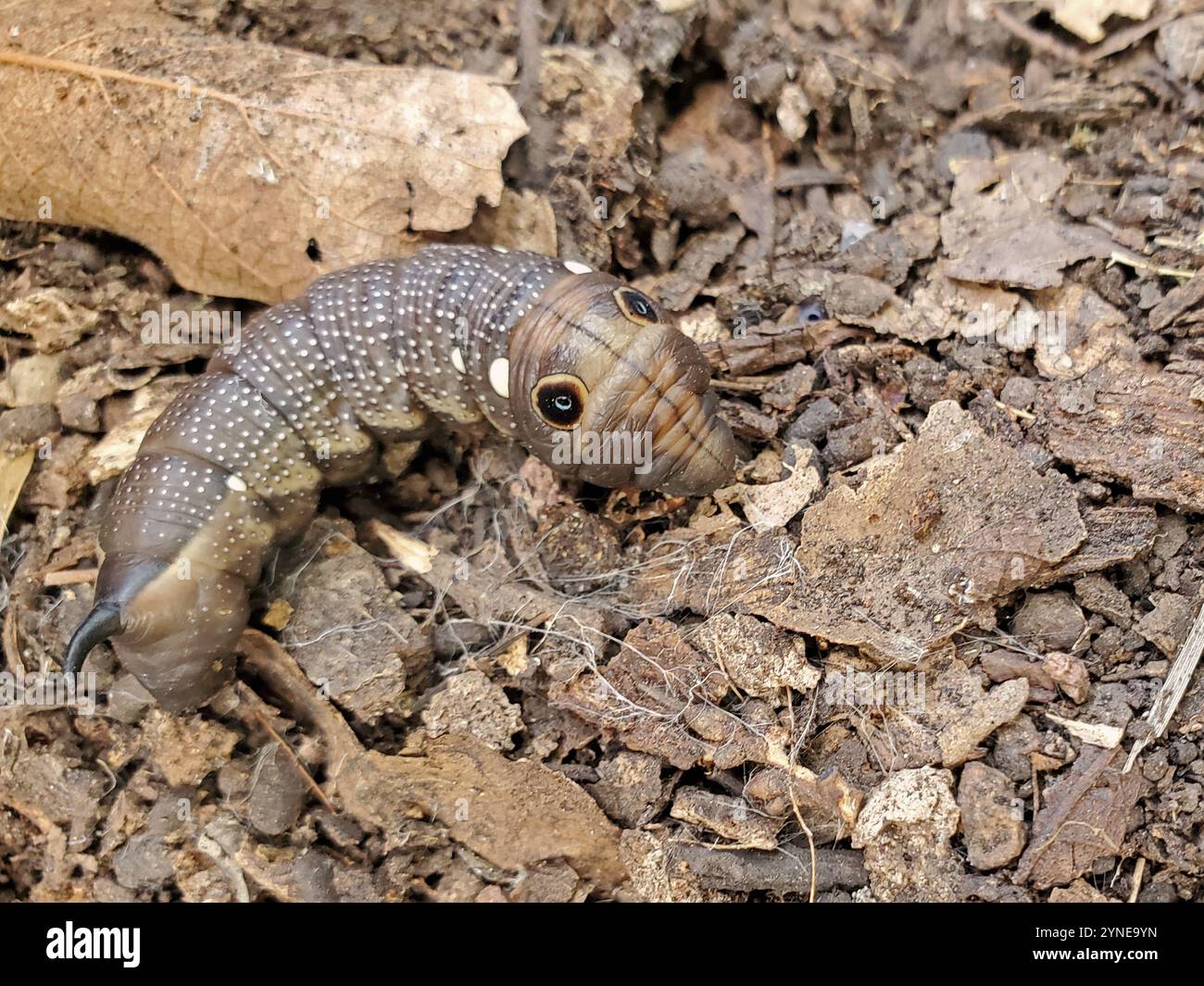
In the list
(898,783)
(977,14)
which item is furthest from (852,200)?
(898,783)

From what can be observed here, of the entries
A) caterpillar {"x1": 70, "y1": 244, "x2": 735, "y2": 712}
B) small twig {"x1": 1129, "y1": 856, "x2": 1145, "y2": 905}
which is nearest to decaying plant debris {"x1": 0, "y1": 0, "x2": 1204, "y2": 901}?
small twig {"x1": 1129, "y1": 856, "x2": 1145, "y2": 905}

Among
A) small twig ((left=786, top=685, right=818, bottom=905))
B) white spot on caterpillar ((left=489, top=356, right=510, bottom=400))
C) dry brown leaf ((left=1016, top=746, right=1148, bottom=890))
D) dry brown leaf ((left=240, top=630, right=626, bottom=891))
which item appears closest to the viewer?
dry brown leaf ((left=1016, top=746, right=1148, bottom=890))

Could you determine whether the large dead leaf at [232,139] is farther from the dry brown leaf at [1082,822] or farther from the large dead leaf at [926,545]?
the dry brown leaf at [1082,822]

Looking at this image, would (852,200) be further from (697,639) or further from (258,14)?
(258,14)

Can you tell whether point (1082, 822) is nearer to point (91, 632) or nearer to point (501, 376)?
point (501, 376)

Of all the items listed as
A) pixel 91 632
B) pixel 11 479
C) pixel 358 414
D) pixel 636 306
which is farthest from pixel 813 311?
pixel 11 479

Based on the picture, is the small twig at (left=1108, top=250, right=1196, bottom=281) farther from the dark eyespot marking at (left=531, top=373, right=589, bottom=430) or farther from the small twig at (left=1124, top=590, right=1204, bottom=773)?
the dark eyespot marking at (left=531, top=373, right=589, bottom=430)

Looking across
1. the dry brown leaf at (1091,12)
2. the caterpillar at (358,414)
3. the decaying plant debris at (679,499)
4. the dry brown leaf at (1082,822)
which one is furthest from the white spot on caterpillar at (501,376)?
the dry brown leaf at (1091,12)
